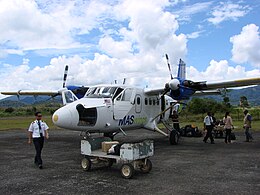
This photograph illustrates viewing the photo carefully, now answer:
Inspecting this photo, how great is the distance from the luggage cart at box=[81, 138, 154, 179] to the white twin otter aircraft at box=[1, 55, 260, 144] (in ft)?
4.48

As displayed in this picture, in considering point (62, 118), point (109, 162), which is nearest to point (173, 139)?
point (109, 162)

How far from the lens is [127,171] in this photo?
8.16m

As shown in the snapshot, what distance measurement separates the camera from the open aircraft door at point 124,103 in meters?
12.8

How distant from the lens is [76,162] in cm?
1073

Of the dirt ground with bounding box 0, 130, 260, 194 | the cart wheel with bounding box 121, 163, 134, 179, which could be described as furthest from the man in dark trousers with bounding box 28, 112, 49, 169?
the cart wheel with bounding box 121, 163, 134, 179

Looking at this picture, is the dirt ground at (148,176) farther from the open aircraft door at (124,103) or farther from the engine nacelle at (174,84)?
the engine nacelle at (174,84)

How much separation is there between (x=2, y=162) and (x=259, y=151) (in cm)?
1051

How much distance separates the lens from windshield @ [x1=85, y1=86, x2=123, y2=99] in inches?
494

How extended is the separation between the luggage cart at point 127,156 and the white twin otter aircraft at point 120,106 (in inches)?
53.7

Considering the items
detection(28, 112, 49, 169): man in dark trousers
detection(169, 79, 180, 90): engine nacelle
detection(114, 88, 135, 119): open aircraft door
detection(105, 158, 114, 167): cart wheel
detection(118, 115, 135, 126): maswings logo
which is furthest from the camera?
detection(169, 79, 180, 90): engine nacelle

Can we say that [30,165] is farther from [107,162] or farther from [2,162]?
[107,162]

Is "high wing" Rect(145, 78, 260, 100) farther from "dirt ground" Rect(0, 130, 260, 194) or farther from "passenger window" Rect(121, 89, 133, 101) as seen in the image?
"dirt ground" Rect(0, 130, 260, 194)

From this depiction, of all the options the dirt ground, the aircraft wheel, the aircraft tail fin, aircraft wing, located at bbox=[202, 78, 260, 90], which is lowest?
the dirt ground

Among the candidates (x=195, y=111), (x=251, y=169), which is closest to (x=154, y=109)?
(x=251, y=169)
